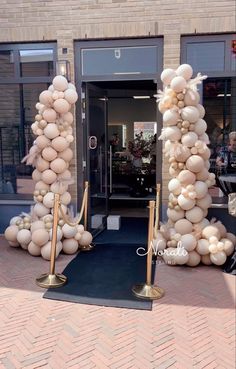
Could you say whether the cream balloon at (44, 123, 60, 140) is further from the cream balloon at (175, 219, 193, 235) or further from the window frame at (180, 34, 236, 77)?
the window frame at (180, 34, 236, 77)

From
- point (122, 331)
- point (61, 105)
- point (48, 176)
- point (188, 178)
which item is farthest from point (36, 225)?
point (122, 331)

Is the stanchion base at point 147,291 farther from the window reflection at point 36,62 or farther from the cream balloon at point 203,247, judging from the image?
the window reflection at point 36,62

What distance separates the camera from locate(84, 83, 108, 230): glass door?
564 cm

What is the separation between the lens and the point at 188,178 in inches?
176

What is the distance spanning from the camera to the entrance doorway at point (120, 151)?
5799mm

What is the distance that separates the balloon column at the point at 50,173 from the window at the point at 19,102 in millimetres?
960

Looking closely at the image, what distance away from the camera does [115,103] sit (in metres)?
11.6

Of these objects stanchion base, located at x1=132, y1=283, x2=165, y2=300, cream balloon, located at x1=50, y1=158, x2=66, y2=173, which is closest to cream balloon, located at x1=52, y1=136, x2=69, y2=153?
cream balloon, located at x1=50, y1=158, x2=66, y2=173

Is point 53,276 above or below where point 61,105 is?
below

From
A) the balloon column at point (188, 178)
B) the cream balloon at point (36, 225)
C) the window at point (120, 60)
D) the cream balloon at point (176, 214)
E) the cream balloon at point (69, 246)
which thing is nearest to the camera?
the balloon column at point (188, 178)

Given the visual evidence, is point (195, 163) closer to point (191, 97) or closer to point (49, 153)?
point (191, 97)

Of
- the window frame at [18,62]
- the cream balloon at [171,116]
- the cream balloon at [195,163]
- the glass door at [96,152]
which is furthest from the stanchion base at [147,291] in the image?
the window frame at [18,62]

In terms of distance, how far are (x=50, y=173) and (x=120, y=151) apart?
5500mm

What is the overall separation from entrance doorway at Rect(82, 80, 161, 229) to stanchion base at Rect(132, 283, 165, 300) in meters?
2.05
